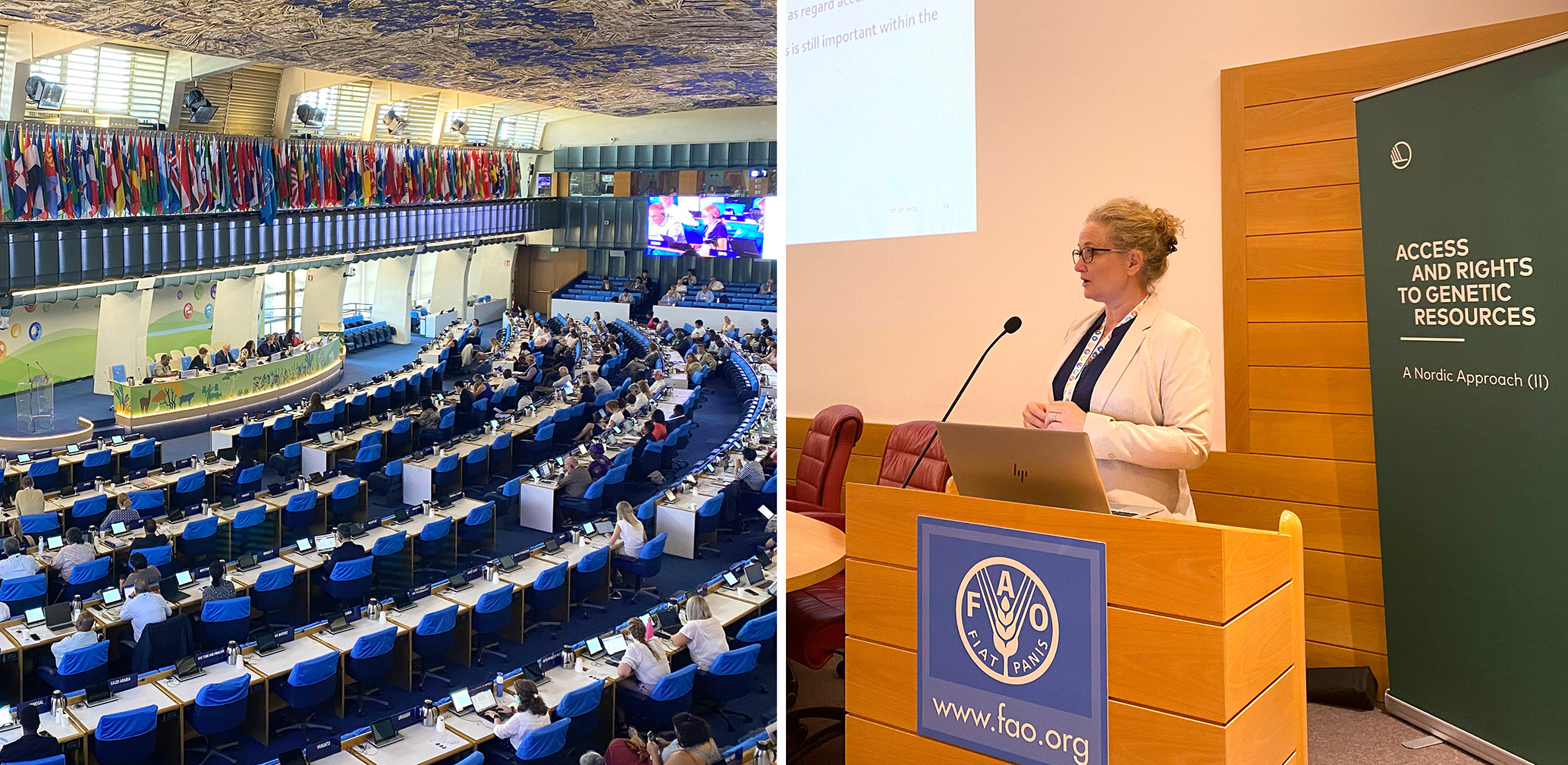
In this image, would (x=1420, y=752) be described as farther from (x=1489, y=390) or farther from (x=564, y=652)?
(x=564, y=652)

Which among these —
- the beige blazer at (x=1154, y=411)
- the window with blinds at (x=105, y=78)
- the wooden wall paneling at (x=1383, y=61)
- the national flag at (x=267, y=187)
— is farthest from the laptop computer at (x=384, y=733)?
the wooden wall paneling at (x=1383, y=61)

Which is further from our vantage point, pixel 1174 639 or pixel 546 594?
pixel 546 594

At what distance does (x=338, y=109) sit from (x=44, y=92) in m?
0.90

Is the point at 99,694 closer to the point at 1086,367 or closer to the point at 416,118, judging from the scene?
the point at 416,118

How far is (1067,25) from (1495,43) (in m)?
1.81

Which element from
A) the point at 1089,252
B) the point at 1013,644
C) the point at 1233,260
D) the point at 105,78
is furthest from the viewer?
the point at 1233,260

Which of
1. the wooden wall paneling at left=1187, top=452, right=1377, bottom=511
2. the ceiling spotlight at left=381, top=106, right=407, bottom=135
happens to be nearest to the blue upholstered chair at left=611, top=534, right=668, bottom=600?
the ceiling spotlight at left=381, top=106, right=407, bottom=135

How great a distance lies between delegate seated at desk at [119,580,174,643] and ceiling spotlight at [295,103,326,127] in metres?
1.76

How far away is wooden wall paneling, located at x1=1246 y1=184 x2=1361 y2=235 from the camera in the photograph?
3873 mm

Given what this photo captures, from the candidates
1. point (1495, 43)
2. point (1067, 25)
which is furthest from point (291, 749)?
point (1495, 43)

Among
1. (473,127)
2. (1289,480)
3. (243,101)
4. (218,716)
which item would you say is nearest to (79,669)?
(218,716)

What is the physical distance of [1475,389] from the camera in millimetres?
3162

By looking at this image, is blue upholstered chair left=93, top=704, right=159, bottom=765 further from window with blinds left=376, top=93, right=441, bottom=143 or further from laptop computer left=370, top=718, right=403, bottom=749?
window with blinds left=376, top=93, right=441, bottom=143

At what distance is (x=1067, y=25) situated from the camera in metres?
4.73
